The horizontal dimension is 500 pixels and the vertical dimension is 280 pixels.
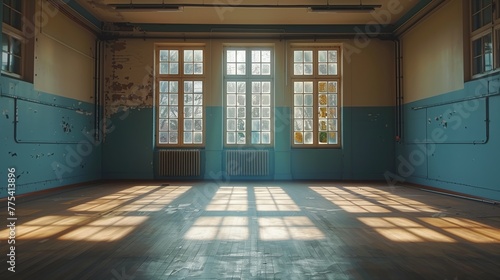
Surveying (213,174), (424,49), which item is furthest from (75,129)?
(424,49)

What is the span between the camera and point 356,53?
33.9 feet

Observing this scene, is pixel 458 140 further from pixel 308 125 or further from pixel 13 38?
pixel 13 38

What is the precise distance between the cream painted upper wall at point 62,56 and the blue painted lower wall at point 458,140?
845 cm

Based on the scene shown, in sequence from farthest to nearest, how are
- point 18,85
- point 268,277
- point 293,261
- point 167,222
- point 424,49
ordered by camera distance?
point 424,49 → point 18,85 → point 167,222 → point 293,261 → point 268,277

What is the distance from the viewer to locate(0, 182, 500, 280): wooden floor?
8.89 feet

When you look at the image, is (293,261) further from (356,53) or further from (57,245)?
(356,53)

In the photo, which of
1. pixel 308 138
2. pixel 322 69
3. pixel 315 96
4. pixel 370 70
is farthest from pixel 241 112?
pixel 370 70

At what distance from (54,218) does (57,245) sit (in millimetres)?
1511

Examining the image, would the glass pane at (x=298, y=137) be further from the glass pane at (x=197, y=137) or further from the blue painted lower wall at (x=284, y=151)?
the glass pane at (x=197, y=137)

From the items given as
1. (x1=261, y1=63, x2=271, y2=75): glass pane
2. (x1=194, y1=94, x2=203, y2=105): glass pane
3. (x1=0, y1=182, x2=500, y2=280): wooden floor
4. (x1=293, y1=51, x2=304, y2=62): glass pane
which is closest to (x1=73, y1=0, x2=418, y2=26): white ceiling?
(x1=293, y1=51, x2=304, y2=62): glass pane

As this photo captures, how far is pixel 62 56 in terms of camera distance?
8312mm

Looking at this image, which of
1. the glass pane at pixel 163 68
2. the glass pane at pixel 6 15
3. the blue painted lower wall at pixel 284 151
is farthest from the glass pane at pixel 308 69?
the glass pane at pixel 6 15

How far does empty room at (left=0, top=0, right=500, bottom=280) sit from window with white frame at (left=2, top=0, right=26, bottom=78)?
3 centimetres

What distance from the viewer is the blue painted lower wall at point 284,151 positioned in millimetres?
10164
